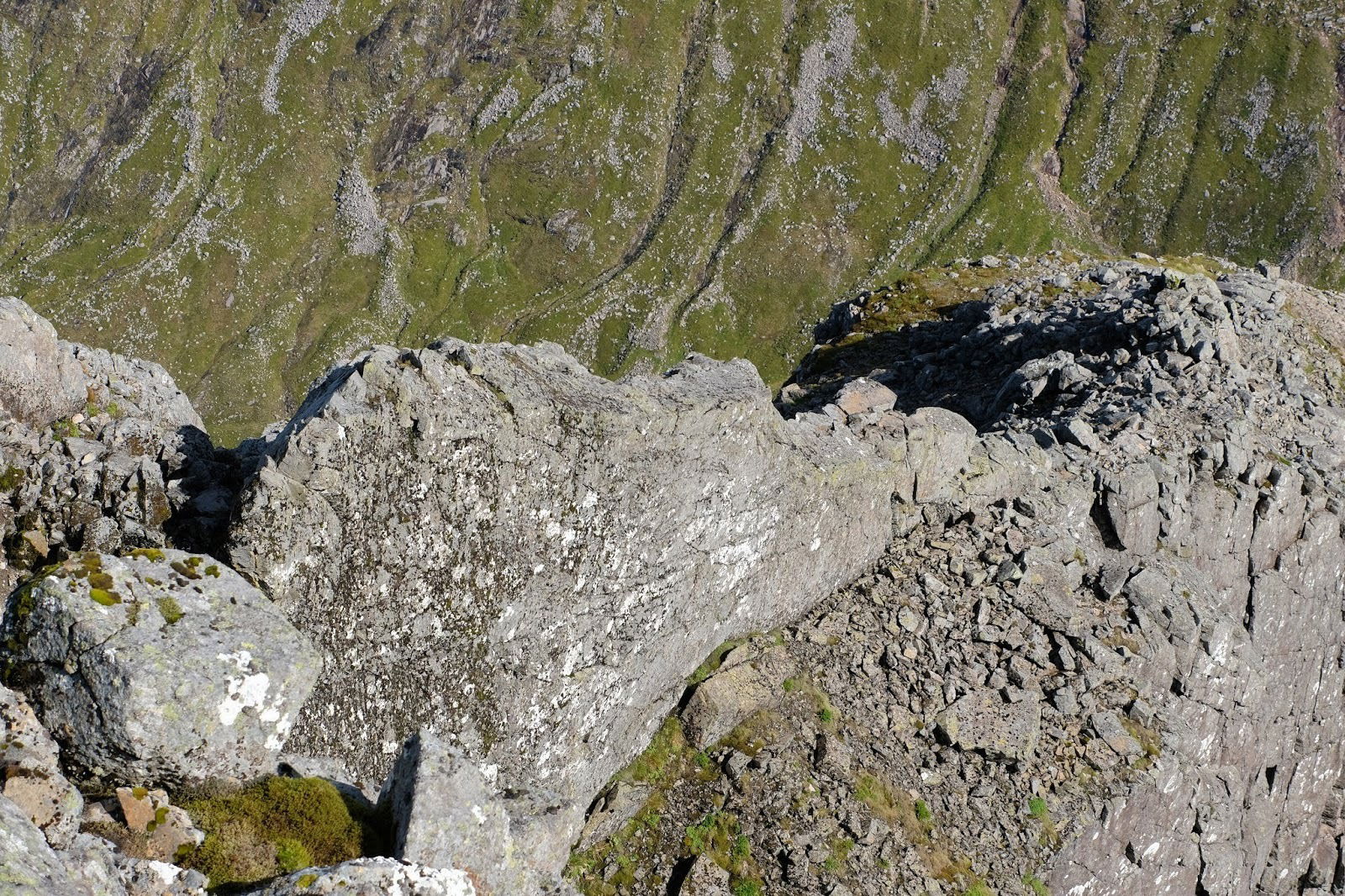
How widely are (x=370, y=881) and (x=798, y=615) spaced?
15839 millimetres

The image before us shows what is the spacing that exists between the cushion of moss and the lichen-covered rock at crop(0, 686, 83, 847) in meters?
1.41

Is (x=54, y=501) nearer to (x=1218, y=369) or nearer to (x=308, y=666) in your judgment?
(x=308, y=666)

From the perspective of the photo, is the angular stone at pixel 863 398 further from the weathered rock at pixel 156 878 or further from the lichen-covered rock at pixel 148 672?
the weathered rock at pixel 156 878

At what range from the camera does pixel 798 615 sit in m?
24.0

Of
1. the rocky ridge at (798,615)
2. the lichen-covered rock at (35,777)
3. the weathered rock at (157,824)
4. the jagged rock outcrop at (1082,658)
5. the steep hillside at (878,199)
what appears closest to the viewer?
the lichen-covered rock at (35,777)

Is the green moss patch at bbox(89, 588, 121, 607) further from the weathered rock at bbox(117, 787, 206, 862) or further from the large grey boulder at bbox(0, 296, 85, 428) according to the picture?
the large grey boulder at bbox(0, 296, 85, 428)

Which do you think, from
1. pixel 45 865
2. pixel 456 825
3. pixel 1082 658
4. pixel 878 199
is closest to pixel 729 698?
pixel 1082 658

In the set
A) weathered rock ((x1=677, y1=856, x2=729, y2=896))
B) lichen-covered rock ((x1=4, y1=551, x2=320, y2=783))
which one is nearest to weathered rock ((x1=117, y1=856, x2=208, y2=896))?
lichen-covered rock ((x1=4, y1=551, x2=320, y2=783))

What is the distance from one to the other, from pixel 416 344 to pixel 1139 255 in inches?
5638

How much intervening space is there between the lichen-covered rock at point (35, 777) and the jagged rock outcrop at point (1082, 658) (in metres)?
10.6

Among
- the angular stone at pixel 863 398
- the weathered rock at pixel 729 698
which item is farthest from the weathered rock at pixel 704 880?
the angular stone at pixel 863 398

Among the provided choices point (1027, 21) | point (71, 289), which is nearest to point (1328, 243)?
point (1027, 21)

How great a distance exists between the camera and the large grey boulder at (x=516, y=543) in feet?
49.6

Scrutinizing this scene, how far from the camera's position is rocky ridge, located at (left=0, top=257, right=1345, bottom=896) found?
14906 millimetres
